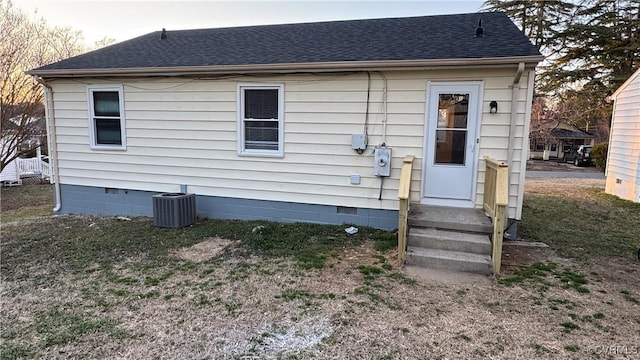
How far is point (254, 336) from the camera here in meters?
2.96

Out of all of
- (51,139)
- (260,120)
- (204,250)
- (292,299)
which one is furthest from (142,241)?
(51,139)

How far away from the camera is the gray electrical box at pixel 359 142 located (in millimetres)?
5645

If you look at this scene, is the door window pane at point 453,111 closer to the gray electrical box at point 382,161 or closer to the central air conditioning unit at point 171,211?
the gray electrical box at point 382,161

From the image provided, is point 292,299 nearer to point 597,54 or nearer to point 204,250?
point 204,250

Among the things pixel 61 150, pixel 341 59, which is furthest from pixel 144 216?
pixel 341 59

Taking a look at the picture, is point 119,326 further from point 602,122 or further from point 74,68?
point 602,122

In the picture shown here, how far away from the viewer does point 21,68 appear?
41.5 feet

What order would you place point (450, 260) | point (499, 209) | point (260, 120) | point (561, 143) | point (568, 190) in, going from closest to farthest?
point (499, 209)
point (450, 260)
point (260, 120)
point (568, 190)
point (561, 143)

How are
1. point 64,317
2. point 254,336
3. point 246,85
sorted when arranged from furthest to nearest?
point 246,85 < point 64,317 < point 254,336

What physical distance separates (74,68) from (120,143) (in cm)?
157

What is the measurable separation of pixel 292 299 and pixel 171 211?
337 cm

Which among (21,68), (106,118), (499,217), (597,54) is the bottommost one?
(499,217)

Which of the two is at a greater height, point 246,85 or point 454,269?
point 246,85

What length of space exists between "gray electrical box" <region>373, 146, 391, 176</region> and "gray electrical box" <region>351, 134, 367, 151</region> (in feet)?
0.66
